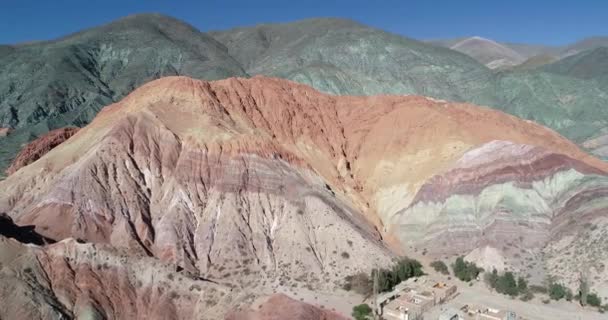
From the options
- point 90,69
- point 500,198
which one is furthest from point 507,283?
point 90,69

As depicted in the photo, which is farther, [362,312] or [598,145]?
[598,145]

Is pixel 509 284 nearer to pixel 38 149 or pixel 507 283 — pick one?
pixel 507 283

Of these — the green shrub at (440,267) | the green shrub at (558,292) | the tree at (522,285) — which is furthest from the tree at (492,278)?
the green shrub at (558,292)

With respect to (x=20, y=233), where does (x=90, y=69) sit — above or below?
above

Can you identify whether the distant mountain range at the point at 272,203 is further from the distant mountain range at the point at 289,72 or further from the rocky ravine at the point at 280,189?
the distant mountain range at the point at 289,72

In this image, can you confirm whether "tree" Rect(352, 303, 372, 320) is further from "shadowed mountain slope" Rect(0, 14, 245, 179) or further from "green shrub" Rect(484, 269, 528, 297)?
"shadowed mountain slope" Rect(0, 14, 245, 179)

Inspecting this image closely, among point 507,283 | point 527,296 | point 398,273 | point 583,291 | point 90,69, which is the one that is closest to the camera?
point 583,291
